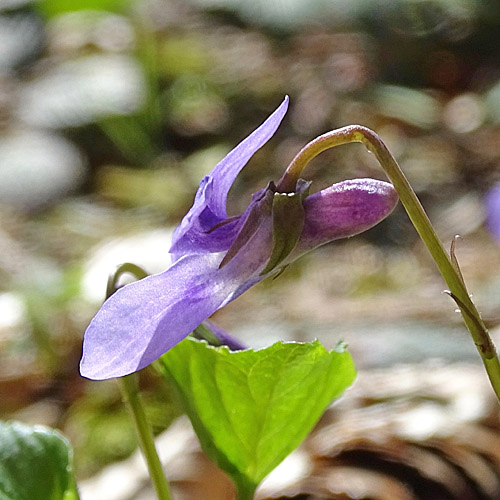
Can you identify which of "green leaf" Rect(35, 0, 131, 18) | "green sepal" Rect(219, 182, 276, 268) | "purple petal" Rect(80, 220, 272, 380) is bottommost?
"green leaf" Rect(35, 0, 131, 18)

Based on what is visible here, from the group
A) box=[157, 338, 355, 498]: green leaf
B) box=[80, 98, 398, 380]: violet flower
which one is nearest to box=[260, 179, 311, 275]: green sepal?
box=[80, 98, 398, 380]: violet flower

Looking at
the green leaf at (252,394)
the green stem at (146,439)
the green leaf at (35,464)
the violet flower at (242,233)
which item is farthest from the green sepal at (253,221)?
the green leaf at (35,464)

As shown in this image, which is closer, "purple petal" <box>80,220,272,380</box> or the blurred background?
"purple petal" <box>80,220,272,380</box>

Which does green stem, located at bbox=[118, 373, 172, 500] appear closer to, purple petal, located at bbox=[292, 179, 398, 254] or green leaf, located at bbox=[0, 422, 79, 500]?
green leaf, located at bbox=[0, 422, 79, 500]

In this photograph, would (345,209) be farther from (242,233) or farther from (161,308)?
(161,308)

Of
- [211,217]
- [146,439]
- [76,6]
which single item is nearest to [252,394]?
[146,439]
